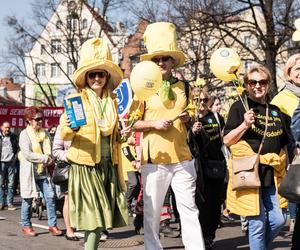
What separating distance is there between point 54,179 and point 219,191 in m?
2.04

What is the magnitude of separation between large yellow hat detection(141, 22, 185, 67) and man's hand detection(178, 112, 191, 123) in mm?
595

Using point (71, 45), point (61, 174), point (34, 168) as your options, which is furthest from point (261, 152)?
point (71, 45)

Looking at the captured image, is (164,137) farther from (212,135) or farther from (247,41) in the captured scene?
(247,41)

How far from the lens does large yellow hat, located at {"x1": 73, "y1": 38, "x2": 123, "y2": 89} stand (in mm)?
5539

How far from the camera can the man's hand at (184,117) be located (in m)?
5.88

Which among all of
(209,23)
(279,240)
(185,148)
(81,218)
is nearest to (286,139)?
(185,148)

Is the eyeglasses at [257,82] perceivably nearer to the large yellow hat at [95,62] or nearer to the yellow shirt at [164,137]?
the yellow shirt at [164,137]

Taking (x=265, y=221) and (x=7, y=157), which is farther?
(x=7, y=157)

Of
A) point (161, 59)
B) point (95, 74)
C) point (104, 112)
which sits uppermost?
point (161, 59)

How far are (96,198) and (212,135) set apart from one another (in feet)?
8.37

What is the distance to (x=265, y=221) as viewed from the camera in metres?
5.50

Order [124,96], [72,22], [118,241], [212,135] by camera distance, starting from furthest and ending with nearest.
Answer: [72,22] → [124,96] → [118,241] → [212,135]

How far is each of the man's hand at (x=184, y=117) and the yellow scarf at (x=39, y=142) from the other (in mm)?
3589

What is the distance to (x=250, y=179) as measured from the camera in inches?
215
